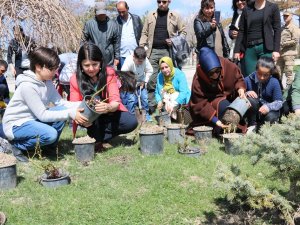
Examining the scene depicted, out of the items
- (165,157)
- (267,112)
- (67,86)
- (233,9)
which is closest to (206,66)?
(267,112)

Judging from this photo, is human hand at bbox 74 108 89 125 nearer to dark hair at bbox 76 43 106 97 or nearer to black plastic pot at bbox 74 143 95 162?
black plastic pot at bbox 74 143 95 162

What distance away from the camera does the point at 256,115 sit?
15.8ft

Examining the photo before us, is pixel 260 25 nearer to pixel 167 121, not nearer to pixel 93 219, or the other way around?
pixel 167 121

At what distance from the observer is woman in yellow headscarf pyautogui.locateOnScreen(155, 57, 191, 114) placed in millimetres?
5504

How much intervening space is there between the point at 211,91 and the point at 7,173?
272cm

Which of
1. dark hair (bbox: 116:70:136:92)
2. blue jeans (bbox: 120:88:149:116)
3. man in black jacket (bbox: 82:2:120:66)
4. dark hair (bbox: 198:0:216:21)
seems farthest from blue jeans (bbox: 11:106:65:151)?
dark hair (bbox: 198:0:216:21)

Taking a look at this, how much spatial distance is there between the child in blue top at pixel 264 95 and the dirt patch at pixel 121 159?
5.51ft

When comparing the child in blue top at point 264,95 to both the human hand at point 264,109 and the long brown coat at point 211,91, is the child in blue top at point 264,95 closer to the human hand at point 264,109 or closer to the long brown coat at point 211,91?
the human hand at point 264,109

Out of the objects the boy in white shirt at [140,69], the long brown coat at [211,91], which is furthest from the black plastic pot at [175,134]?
the boy in white shirt at [140,69]

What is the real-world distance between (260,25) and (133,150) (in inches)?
98.4

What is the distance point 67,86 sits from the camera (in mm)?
5793

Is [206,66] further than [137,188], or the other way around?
[206,66]

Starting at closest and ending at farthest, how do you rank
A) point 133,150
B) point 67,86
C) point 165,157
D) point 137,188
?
1. point 137,188
2. point 165,157
3. point 133,150
4. point 67,86

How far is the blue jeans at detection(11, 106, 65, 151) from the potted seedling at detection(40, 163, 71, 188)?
61cm
